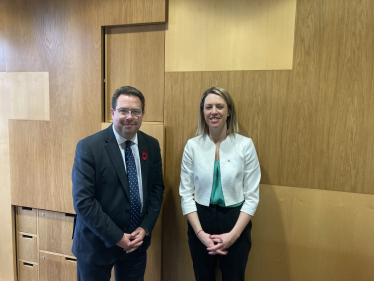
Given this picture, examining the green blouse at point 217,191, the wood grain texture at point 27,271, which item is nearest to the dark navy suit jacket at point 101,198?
the green blouse at point 217,191

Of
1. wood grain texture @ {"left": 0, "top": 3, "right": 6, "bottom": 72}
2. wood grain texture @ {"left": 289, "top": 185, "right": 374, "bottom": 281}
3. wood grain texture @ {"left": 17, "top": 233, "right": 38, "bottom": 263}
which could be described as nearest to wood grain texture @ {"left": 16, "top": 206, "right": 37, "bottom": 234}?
wood grain texture @ {"left": 17, "top": 233, "right": 38, "bottom": 263}

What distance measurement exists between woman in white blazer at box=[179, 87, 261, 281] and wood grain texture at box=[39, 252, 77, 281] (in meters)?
1.36

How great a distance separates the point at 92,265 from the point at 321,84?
6.38 ft

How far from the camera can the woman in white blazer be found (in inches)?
60.6

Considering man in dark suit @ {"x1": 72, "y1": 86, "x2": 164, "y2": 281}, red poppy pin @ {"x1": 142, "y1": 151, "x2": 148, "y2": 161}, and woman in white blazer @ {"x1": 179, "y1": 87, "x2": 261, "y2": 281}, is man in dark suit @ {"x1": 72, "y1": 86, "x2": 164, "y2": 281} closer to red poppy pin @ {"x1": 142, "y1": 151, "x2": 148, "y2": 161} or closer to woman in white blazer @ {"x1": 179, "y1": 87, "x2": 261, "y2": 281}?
red poppy pin @ {"x1": 142, "y1": 151, "x2": 148, "y2": 161}

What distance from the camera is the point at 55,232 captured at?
→ 2.29m

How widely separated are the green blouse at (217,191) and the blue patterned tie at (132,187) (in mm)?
480

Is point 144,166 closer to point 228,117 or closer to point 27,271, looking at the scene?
point 228,117

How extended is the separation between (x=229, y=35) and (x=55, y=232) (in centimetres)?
235

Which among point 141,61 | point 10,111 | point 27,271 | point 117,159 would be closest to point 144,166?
point 117,159

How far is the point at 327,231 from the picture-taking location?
1.80 m

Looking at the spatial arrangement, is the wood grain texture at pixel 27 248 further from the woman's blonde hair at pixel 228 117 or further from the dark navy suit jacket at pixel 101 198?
the woman's blonde hair at pixel 228 117

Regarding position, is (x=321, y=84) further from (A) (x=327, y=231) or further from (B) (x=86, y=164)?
(B) (x=86, y=164)

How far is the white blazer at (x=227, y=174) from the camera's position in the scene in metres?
1.54
